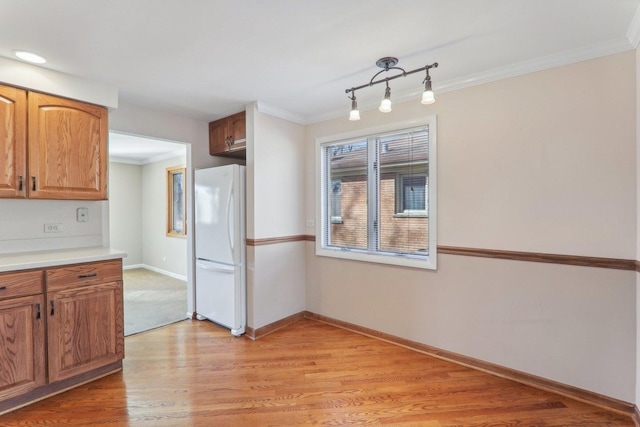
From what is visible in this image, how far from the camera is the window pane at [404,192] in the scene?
2834 millimetres

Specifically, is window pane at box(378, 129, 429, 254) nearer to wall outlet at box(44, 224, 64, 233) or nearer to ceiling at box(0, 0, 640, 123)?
ceiling at box(0, 0, 640, 123)

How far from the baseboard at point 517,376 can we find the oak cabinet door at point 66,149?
2.74 metres

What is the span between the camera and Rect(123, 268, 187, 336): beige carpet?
3.51 metres

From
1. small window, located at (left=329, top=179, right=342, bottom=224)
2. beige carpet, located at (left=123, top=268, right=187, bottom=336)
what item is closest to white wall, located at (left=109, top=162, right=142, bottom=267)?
beige carpet, located at (left=123, top=268, right=187, bottom=336)

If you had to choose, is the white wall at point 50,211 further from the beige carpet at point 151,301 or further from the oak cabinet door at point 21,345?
the beige carpet at point 151,301

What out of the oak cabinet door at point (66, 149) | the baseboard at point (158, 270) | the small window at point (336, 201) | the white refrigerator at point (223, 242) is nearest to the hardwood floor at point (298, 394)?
the white refrigerator at point (223, 242)

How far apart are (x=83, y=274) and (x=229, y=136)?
1918mm

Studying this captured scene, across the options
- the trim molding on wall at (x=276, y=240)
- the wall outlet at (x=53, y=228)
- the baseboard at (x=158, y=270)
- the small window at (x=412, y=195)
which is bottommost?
the baseboard at (x=158, y=270)

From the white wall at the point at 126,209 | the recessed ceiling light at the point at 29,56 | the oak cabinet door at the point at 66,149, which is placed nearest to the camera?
the recessed ceiling light at the point at 29,56

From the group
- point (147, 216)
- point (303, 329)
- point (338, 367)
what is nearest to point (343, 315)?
point (303, 329)

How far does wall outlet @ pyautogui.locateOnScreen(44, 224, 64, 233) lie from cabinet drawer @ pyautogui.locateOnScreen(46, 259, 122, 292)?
662mm

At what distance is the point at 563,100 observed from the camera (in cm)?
214

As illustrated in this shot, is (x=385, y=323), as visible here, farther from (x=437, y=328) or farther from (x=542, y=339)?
(x=542, y=339)

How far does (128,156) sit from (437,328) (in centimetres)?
603
